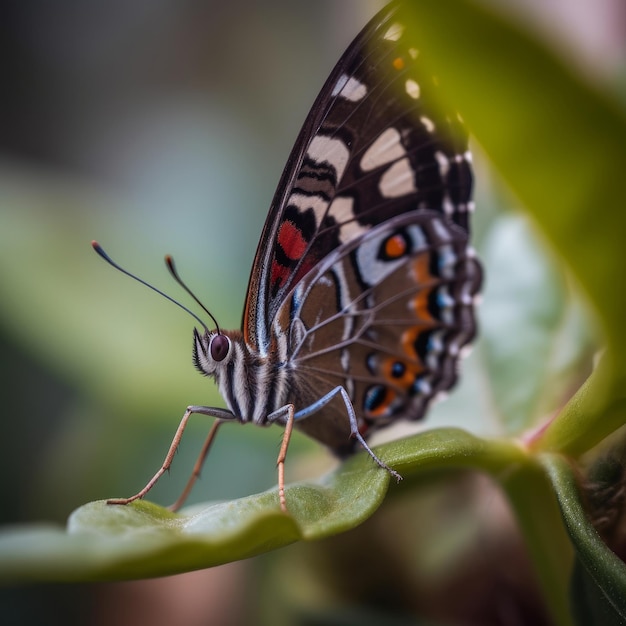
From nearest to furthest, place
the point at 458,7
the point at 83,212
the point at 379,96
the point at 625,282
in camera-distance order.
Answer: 1. the point at 458,7
2. the point at 625,282
3. the point at 379,96
4. the point at 83,212

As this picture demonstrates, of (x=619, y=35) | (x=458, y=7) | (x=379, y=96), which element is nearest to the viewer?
(x=458, y=7)

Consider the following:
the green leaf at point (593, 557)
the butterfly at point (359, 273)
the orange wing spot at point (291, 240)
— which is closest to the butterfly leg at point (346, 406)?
the butterfly at point (359, 273)

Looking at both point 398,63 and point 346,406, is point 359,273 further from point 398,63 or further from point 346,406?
point 398,63

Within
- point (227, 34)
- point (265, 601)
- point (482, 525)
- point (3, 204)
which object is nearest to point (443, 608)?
point (482, 525)

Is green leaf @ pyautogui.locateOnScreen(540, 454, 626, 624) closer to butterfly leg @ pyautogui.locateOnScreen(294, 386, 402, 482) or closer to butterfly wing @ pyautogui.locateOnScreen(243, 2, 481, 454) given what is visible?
butterfly leg @ pyautogui.locateOnScreen(294, 386, 402, 482)

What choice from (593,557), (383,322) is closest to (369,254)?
(383,322)

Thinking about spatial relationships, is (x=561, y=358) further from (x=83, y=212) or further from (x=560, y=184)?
(x=83, y=212)
